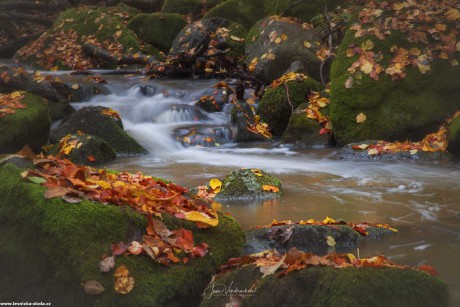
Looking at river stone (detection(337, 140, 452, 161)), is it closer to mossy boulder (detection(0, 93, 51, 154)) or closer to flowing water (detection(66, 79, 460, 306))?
flowing water (detection(66, 79, 460, 306))

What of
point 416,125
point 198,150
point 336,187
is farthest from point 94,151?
point 416,125

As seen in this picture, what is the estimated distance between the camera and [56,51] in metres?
15.5

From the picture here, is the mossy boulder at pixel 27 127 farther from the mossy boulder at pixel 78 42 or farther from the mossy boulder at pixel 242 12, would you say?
the mossy boulder at pixel 242 12

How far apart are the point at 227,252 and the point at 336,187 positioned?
3.08 m

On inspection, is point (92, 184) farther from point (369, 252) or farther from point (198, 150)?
point (198, 150)

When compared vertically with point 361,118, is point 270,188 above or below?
below

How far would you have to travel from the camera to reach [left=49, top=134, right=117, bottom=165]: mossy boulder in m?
7.56

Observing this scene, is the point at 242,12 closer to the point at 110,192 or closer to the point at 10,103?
the point at 10,103

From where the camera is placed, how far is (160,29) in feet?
52.8

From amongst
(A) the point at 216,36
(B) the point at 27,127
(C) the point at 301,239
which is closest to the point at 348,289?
(C) the point at 301,239

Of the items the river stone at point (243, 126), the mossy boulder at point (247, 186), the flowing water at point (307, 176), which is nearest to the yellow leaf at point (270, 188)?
the mossy boulder at point (247, 186)

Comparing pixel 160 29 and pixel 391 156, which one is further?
pixel 160 29

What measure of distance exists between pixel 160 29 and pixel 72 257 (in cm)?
1386

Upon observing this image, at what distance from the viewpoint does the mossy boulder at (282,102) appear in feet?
31.7
